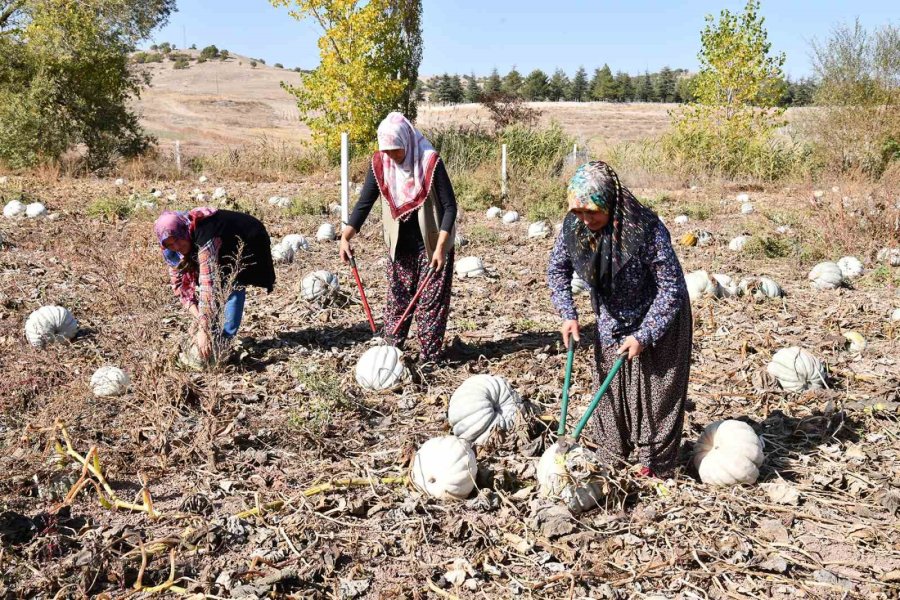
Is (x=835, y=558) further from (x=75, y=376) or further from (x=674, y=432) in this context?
(x=75, y=376)

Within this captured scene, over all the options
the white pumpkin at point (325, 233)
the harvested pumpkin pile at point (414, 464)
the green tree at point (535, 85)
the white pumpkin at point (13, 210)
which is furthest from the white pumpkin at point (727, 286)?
the green tree at point (535, 85)

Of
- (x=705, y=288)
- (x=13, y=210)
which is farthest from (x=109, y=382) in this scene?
(x=13, y=210)

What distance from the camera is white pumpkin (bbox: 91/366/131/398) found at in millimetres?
4355

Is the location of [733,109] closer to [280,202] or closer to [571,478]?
[280,202]

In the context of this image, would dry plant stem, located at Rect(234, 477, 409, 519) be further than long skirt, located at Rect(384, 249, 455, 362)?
No

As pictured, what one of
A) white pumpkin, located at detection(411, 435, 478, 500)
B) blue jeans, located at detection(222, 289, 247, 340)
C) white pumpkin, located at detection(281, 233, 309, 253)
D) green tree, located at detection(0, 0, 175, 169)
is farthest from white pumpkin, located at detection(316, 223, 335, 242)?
green tree, located at detection(0, 0, 175, 169)

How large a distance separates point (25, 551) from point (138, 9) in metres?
19.3

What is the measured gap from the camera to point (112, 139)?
16766 millimetres

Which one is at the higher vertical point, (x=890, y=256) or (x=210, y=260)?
(x=210, y=260)

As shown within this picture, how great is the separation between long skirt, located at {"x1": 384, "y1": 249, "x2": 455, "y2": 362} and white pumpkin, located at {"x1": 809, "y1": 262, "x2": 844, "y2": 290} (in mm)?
3985

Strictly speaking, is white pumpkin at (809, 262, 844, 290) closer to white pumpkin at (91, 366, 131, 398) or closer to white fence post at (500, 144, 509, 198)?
white pumpkin at (91, 366, 131, 398)

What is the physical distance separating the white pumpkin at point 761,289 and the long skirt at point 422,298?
3.11 m

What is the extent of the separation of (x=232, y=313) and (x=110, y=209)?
6203mm

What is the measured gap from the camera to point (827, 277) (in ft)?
22.1
